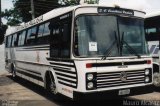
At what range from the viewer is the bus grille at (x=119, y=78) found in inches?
311

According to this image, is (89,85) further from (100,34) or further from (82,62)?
(100,34)

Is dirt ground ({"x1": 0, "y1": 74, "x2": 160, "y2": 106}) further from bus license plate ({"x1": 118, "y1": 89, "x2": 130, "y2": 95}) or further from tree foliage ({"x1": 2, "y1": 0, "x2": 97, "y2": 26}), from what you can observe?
tree foliage ({"x1": 2, "y1": 0, "x2": 97, "y2": 26})

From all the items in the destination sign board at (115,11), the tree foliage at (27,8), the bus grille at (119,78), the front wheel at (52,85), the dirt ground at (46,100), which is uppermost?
the tree foliage at (27,8)

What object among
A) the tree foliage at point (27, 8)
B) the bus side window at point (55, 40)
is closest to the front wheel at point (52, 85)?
the bus side window at point (55, 40)

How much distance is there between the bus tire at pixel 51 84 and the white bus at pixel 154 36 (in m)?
4.35

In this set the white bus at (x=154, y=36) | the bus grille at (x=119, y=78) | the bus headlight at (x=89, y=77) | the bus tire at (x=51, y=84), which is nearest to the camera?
Answer: the bus headlight at (x=89, y=77)

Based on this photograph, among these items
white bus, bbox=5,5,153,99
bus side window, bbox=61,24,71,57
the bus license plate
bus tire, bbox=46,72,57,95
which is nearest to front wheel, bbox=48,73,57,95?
bus tire, bbox=46,72,57,95

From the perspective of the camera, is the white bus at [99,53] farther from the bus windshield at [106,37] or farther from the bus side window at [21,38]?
the bus side window at [21,38]

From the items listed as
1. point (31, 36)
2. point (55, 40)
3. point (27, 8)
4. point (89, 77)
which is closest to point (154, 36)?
point (55, 40)

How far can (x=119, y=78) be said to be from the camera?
8.20 metres

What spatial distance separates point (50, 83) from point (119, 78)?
3.14 meters

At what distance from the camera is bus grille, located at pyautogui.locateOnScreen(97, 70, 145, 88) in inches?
311

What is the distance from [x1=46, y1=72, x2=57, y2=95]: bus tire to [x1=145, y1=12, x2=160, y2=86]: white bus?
14.3 feet

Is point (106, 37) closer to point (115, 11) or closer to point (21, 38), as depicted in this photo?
point (115, 11)
